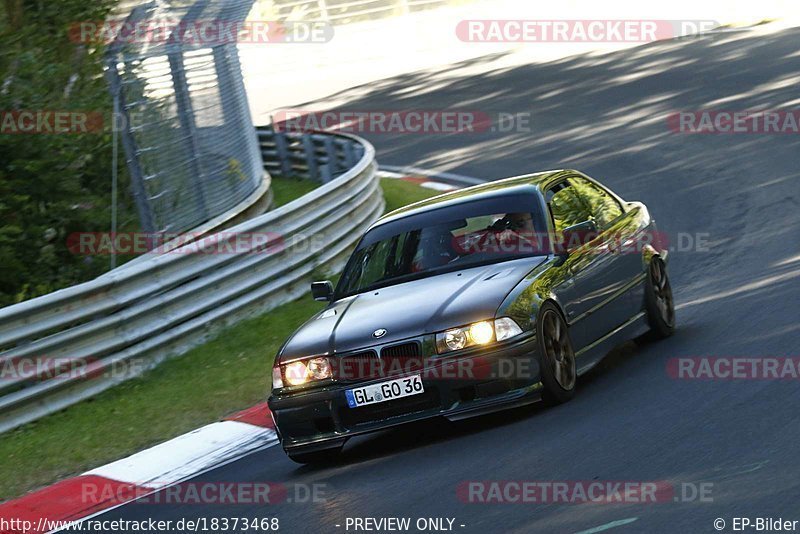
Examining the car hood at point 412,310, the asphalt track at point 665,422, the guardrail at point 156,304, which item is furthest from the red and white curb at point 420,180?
the car hood at point 412,310

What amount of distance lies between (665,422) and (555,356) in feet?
3.09

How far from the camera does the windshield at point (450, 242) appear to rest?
870cm

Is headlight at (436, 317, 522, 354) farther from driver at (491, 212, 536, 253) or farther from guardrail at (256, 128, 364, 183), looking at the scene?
guardrail at (256, 128, 364, 183)

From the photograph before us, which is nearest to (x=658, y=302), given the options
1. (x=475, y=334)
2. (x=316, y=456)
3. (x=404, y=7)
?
(x=475, y=334)

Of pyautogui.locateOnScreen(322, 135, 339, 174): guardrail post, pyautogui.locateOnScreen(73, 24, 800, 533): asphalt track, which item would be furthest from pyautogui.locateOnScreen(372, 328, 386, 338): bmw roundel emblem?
pyautogui.locateOnScreen(322, 135, 339, 174): guardrail post

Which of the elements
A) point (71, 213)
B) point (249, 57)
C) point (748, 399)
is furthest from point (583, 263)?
point (249, 57)

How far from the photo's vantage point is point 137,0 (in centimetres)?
1750

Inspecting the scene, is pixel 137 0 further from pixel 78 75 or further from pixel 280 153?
pixel 280 153

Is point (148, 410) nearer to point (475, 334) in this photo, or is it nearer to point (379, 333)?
point (379, 333)

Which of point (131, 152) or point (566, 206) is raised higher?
point (566, 206)

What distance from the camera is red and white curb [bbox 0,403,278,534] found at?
7812 millimetres

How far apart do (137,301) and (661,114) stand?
1312cm

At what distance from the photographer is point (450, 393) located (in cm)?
757

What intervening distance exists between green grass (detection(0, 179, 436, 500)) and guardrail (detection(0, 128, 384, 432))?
14 centimetres
